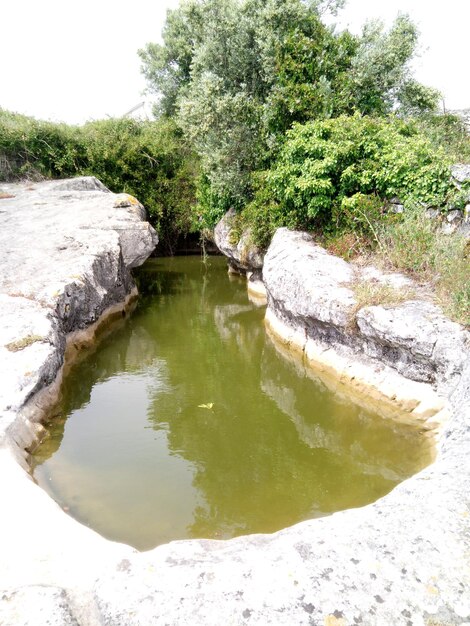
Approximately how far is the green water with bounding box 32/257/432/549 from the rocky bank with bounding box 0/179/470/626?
76 centimetres

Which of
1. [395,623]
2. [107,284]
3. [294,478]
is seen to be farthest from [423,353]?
[107,284]

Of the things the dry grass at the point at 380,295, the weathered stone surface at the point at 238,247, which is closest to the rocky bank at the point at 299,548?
the dry grass at the point at 380,295

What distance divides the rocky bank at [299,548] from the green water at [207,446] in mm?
763

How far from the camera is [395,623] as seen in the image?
9.00 ft

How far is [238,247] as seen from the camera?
15.8m

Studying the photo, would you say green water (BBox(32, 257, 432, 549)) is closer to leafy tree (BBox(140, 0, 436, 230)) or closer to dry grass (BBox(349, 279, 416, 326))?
dry grass (BBox(349, 279, 416, 326))

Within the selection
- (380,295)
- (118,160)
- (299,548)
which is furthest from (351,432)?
(118,160)

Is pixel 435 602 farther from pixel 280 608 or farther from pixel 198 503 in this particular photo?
pixel 198 503

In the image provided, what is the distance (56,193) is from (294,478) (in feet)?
54.5

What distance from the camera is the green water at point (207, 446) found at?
5391 millimetres

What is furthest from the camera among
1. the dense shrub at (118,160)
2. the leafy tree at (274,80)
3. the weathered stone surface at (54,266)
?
the dense shrub at (118,160)

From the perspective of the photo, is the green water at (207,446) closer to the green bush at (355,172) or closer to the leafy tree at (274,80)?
the green bush at (355,172)

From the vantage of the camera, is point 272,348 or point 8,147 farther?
point 8,147

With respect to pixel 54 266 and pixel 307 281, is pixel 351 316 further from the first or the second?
pixel 54 266
